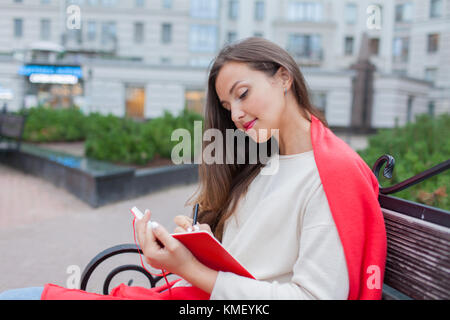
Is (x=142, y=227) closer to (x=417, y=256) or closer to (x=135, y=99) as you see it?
(x=417, y=256)

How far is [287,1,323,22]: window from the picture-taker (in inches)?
1531

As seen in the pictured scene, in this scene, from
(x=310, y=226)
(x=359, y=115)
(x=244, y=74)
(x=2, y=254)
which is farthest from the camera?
(x=359, y=115)

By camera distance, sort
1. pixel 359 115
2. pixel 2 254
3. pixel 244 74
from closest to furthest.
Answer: pixel 244 74 < pixel 2 254 < pixel 359 115

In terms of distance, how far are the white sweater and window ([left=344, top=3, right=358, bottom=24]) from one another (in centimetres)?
4151

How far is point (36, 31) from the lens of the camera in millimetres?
36812

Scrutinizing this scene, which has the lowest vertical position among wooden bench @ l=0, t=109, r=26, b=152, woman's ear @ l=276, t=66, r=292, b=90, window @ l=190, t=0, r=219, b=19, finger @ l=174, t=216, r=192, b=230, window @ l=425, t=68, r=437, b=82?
wooden bench @ l=0, t=109, r=26, b=152

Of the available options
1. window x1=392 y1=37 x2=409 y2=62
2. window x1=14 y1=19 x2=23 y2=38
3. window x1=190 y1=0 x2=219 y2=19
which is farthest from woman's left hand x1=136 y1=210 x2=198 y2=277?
window x1=392 y1=37 x2=409 y2=62

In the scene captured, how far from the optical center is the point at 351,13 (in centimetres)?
3978

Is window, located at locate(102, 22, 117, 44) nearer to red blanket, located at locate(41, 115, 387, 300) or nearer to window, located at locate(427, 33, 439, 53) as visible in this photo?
window, located at locate(427, 33, 439, 53)

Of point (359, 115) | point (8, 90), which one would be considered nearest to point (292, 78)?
point (359, 115)

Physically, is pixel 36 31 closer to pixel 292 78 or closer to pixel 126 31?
pixel 126 31

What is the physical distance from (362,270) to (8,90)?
98.6ft

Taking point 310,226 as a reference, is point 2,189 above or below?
below

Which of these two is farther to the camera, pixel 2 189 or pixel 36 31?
pixel 36 31
